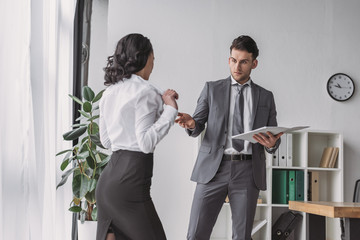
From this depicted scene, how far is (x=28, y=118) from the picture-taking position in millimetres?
2449

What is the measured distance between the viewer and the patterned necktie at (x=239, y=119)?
2.80 meters

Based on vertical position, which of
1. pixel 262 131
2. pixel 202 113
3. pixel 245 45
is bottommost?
pixel 262 131

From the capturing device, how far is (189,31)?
5.04 metres

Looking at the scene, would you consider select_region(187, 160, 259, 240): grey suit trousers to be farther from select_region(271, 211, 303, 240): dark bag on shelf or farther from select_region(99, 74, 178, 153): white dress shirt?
select_region(271, 211, 303, 240): dark bag on shelf

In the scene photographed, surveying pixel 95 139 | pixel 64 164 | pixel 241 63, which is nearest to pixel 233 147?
pixel 241 63

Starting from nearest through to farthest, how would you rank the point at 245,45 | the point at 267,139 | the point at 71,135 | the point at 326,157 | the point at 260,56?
1. the point at 267,139
2. the point at 245,45
3. the point at 71,135
4. the point at 326,157
5. the point at 260,56

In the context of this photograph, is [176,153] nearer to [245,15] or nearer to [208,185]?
[245,15]

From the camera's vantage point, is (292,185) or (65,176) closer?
(65,176)

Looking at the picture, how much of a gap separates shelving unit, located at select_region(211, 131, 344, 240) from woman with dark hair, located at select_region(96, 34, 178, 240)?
3015mm

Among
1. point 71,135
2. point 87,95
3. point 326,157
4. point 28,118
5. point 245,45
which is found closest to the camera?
point 28,118

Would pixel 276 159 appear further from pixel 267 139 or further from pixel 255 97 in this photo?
pixel 267 139

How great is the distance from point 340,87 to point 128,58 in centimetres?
381

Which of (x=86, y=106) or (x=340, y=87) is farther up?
(x=340, y=87)

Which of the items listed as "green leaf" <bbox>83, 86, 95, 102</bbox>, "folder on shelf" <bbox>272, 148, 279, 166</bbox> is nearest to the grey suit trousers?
"green leaf" <bbox>83, 86, 95, 102</bbox>
